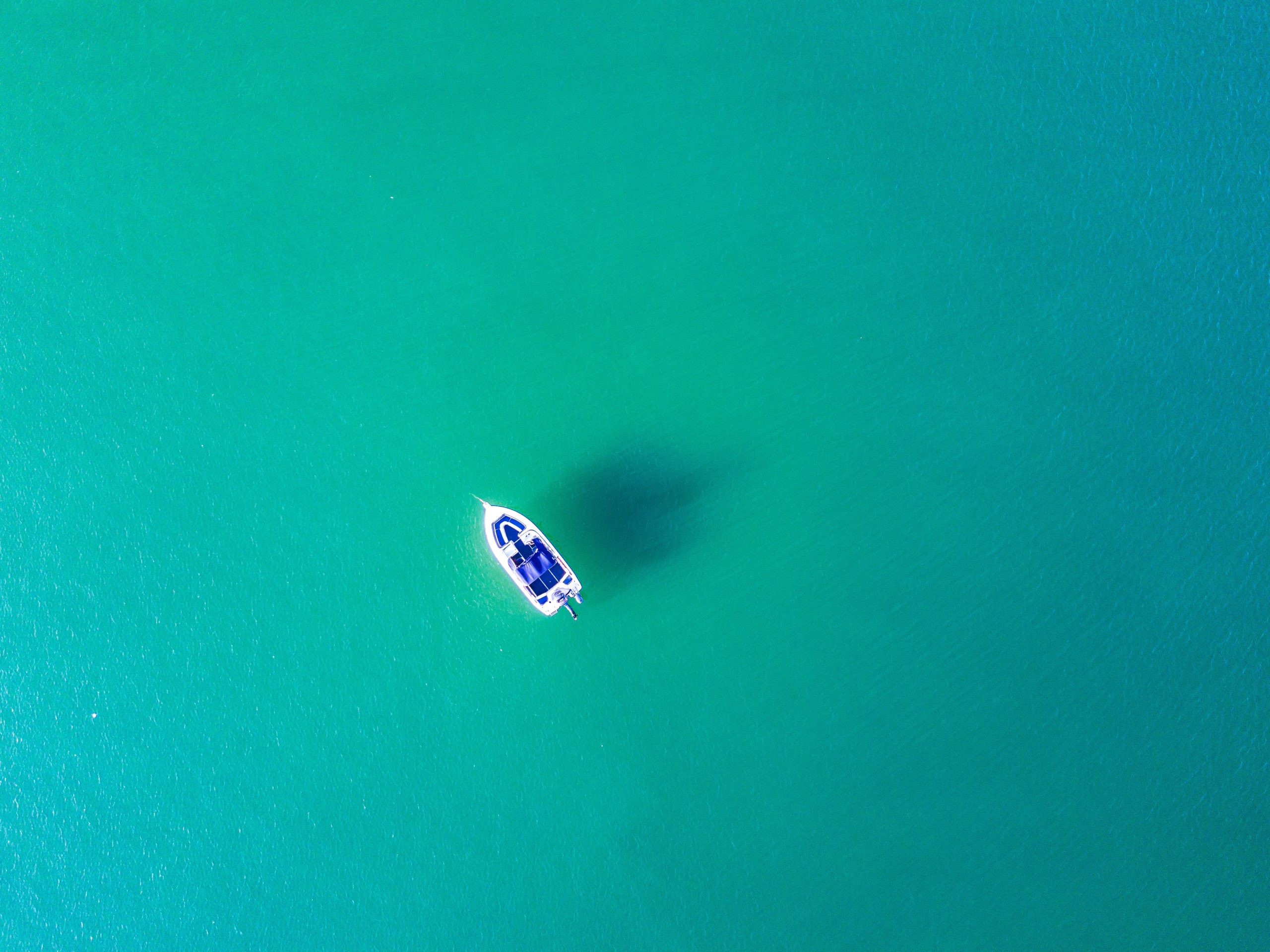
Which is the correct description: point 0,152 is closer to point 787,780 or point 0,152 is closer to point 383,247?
point 383,247

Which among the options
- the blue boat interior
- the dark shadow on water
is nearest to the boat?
the blue boat interior

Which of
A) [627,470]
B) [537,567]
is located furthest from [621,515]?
[537,567]

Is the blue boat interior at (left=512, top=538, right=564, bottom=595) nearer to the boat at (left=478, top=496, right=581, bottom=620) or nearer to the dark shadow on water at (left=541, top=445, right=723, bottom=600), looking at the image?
the boat at (left=478, top=496, right=581, bottom=620)

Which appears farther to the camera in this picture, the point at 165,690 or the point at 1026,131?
the point at 1026,131

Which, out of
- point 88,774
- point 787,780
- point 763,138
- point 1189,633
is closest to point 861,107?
point 763,138

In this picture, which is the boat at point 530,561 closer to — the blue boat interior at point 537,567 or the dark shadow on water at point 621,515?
the blue boat interior at point 537,567

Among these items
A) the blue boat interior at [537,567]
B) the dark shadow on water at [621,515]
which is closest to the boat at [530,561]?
the blue boat interior at [537,567]

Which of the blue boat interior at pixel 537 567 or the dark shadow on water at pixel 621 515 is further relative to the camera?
the dark shadow on water at pixel 621 515
